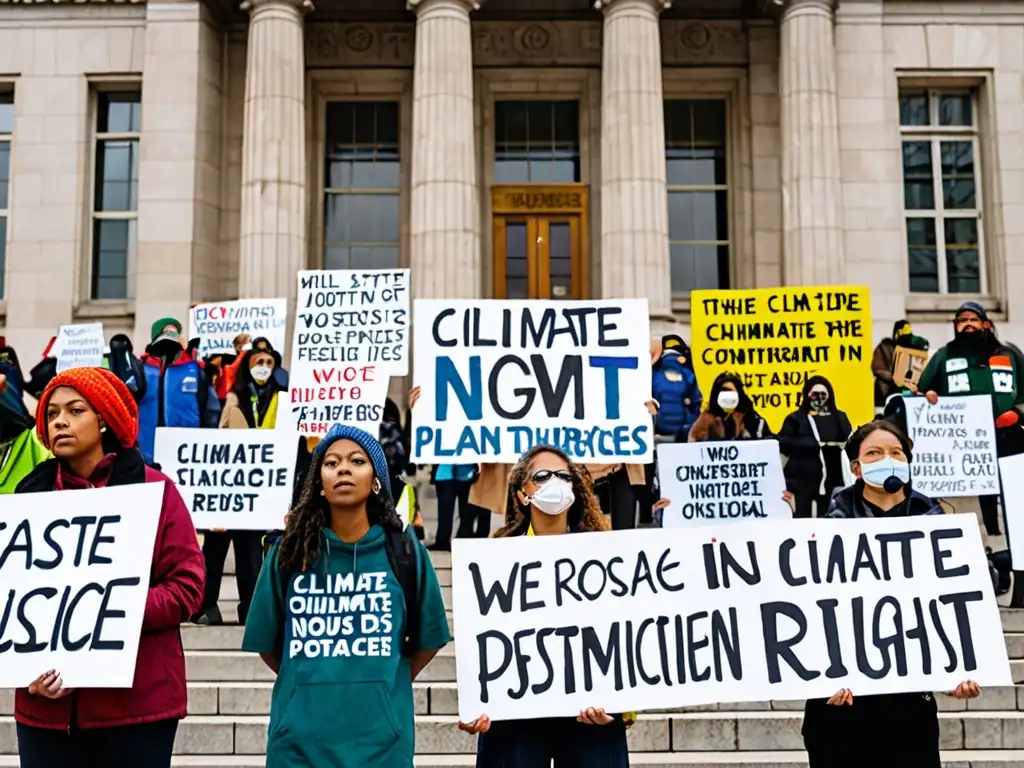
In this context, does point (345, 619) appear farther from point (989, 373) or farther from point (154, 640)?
point (989, 373)

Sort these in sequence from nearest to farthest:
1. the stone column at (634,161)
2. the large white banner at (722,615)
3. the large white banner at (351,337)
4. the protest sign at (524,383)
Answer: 1. the large white banner at (722,615)
2. the protest sign at (524,383)
3. the large white banner at (351,337)
4. the stone column at (634,161)

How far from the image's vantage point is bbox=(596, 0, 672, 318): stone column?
18234 mm

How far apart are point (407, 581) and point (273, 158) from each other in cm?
1555

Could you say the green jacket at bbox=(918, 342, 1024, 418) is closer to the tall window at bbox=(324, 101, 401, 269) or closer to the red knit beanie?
the red knit beanie

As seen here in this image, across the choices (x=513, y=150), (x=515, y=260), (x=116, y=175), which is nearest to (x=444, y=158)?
(x=515, y=260)

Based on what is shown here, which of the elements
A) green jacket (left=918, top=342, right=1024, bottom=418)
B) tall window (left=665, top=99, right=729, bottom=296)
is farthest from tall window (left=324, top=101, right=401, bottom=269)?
Result: green jacket (left=918, top=342, right=1024, bottom=418)

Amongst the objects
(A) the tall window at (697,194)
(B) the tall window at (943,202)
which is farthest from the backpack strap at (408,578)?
(B) the tall window at (943,202)

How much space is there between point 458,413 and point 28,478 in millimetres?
3921

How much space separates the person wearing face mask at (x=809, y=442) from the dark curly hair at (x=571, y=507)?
22.6 ft

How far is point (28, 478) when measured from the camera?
4.24 m

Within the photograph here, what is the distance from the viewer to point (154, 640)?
3977 millimetres

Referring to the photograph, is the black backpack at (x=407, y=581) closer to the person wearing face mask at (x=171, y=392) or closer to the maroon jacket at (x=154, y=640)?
the maroon jacket at (x=154, y=640)

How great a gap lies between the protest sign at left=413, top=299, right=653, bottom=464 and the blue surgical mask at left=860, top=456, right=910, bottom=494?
3141 mm

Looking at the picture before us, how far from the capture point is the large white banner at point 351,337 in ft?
36.4
